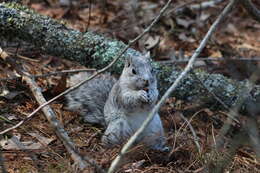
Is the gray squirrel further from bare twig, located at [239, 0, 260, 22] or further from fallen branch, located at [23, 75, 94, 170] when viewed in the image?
bare twig, located at [239, 0, 260, 22]

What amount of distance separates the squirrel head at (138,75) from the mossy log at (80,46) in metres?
0.22

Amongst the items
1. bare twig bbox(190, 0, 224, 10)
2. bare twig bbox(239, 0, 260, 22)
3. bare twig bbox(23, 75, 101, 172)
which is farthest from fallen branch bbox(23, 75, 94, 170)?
bare twig bbox(190, 0, 224, 10)

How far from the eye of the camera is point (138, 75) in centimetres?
Result: 311

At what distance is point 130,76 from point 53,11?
2.46m

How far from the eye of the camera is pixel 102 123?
3324mm

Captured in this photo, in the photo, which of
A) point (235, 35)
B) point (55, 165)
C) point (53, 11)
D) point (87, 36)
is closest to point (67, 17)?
point (53, 11)

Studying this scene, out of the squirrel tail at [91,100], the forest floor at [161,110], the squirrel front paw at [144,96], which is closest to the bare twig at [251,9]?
the forest floor at [161,110]

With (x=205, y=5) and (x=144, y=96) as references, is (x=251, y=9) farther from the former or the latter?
(x=205, y=5)

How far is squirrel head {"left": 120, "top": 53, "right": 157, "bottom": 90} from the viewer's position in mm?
3078

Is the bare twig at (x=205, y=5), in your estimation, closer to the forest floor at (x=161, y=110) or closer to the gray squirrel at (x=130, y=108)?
the forest floor at (x=161, y=110)

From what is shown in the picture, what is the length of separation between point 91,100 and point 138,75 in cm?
51

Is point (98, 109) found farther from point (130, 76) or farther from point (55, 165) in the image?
point (55, 165)

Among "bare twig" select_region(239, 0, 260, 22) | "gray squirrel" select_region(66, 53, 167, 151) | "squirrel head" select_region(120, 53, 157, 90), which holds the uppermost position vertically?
"bare twig" select_region(239, 0, 260, 22)

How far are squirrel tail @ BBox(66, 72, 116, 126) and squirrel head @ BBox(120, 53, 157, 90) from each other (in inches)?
12.7
